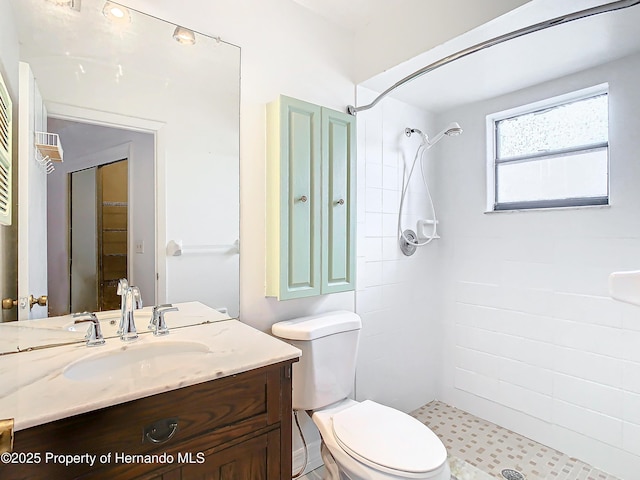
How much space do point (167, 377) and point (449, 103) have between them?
232 centimetres

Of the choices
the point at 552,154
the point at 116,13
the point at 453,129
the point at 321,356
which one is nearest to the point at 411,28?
the point at 453,129

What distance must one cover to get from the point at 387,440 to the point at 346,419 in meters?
0.20

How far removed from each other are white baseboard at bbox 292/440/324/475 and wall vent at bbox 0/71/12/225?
158 centimetres

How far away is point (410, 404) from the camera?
242 cm

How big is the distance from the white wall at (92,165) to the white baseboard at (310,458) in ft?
3.52

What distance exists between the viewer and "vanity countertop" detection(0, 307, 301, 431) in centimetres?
79

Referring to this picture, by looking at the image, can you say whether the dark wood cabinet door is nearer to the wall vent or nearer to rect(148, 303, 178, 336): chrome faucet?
rect(148, 303, 178, 336): chrome faucet

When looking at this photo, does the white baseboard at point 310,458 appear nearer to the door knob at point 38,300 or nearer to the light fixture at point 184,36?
the door knob at point 38,300

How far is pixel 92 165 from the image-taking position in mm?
1277

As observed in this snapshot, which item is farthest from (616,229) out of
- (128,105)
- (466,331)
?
(128,105)

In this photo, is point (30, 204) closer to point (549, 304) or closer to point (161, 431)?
point (161, 431)

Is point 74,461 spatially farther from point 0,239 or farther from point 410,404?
point 410,404

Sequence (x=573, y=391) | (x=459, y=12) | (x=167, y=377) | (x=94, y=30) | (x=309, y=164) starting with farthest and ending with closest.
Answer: (x=573, y=391), (x=309, y=164), (x=459, y=12), (x=94, y=30), (x=167, y=377)

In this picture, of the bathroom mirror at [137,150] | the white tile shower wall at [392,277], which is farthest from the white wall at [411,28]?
the bathroom mirror at [137,150]
